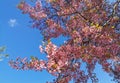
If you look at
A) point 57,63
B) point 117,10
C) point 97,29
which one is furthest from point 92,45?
point 117,10

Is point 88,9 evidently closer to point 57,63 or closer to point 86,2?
point 86,2

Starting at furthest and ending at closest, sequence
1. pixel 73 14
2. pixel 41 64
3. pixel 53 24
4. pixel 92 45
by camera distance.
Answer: pixel 53 24
pixel 73 14
pixel 92 45
pixel 41 64

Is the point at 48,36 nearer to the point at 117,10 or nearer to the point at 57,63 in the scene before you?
the point at 117,10

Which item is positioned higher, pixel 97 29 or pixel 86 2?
pixel 86 2

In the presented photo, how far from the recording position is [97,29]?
535 inches

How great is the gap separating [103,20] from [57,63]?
544 cm

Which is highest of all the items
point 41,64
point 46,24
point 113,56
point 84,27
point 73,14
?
point 46,24

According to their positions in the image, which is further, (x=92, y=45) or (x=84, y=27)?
(x=84, y=27)

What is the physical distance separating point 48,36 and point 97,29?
4405 mm

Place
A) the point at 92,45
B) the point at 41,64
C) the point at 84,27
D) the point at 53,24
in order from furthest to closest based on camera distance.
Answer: the point at 53,24, the point at 84,27, the point at 92,45, the point at 41,64

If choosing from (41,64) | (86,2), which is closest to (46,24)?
(86,2)

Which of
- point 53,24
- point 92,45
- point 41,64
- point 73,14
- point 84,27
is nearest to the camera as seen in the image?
point 41,64

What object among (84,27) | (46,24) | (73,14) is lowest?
(84,27)

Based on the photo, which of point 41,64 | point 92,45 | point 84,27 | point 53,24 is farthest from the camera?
point 53,24
